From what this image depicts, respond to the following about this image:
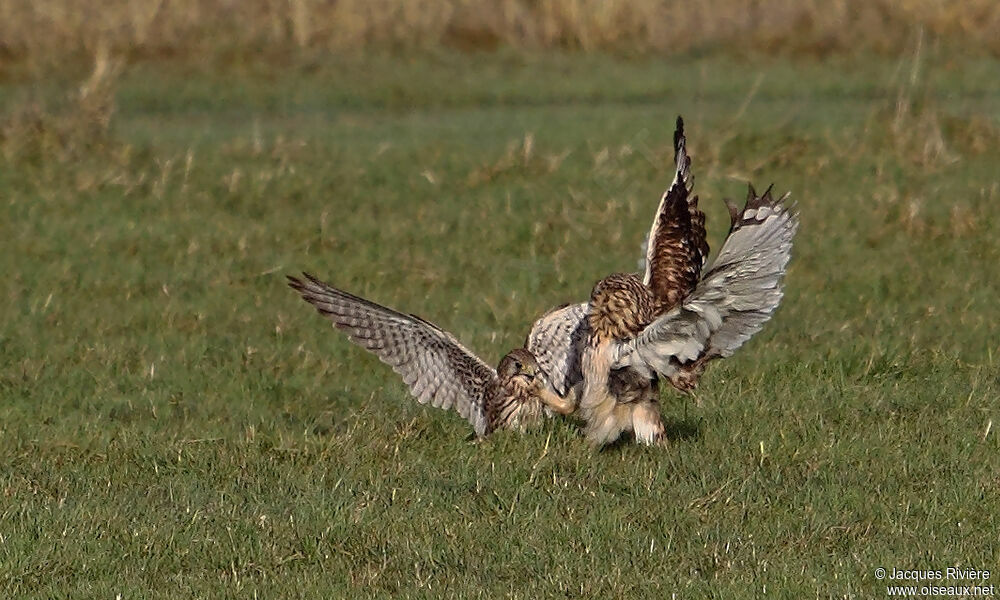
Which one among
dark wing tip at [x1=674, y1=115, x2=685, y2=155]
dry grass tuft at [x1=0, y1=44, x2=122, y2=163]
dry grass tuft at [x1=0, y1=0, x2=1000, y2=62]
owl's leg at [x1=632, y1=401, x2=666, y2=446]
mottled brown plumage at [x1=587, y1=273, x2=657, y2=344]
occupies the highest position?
dark wing tip at [x1=674, y1=115, x2=685, y2=155]

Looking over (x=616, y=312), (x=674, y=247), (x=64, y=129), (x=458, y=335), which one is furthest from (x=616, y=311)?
(x=64, y=129)

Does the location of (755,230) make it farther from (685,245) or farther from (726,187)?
(726,187)

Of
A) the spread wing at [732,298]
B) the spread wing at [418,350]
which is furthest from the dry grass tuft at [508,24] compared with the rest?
the spread wing at [732,298]

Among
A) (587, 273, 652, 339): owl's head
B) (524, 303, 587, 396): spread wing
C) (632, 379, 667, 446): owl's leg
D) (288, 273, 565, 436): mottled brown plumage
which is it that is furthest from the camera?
(288, 273, 565, 436): mottled brown plumage

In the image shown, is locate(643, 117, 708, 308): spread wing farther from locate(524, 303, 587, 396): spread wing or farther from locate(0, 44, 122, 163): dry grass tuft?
locate(0, 44, 122, 163): dry grass tuft

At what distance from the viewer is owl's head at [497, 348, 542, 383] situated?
689 centimetres

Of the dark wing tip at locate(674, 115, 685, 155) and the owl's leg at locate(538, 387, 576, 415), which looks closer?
the owl's leg at locate(538, 387, 576, 415)

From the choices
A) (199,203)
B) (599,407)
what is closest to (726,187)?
(199,203)

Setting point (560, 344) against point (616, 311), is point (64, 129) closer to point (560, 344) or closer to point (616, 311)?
point (560, 344)

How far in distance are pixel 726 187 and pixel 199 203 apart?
381 cm

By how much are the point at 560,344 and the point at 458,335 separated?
7.24 ft

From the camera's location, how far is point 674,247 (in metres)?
7.08

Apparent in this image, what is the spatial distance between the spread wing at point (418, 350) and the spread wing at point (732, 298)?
2.95 ft

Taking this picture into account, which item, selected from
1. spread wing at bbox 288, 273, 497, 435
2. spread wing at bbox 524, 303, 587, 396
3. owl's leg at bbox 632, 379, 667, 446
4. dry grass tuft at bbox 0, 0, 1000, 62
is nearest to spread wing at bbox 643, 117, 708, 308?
spread wing at bbox 524, 303, 587, 396
